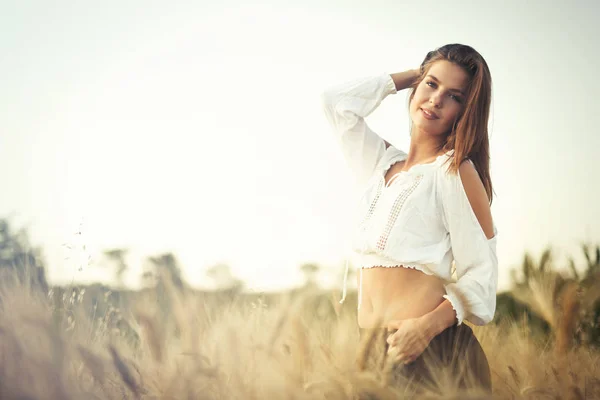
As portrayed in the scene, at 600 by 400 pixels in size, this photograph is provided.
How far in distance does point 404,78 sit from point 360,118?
18 cm

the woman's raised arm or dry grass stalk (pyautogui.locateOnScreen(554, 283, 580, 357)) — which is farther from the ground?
the woman's raised arm

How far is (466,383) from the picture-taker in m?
1.45

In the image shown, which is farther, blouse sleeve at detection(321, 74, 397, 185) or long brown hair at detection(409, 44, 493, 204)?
blouse sleeve at detection(321, 74, 397, 185)

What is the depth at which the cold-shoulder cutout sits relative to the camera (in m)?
1.63

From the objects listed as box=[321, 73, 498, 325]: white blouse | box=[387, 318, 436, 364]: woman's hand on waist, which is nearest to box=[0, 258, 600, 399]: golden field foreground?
box=[387, 318, 436, 364]: woman's hand on waist

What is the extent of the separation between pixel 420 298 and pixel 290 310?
40 cm

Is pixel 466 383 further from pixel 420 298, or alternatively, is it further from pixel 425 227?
pixel 425 227

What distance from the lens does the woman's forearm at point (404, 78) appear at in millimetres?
1956

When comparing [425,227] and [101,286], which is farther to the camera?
[425,227]

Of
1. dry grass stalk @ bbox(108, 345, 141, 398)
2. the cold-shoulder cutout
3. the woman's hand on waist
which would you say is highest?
the cold-shoulder cutout

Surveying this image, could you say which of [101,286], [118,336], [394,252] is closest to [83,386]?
[118,336]

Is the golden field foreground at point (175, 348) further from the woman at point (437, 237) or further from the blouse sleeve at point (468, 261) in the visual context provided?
the blouse sleeve at point (468, 261)

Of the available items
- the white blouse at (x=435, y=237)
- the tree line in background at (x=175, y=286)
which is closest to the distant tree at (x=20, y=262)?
the tree line in background at (x=175, y=286)

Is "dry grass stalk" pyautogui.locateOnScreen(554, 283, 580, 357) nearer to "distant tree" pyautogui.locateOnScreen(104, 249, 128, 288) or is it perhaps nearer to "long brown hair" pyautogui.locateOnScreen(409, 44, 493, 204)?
"long brown hair" pyautogui.locateOnScreen(409, 44, 493, 204)
